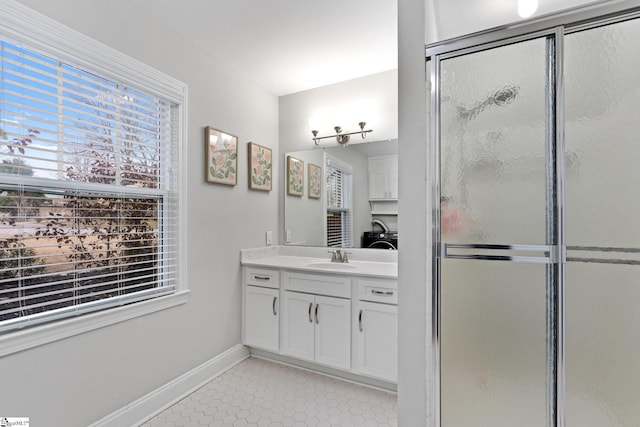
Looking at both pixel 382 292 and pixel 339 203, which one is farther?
pixel 339 203

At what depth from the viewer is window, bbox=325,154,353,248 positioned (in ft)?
9.43

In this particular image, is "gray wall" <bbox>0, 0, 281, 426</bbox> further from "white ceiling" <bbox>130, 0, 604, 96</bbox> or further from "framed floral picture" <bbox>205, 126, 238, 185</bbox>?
"white ceiling" <bbox>130, 0, 604, 96</bbox>

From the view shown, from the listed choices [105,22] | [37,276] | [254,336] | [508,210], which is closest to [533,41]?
[508,210]

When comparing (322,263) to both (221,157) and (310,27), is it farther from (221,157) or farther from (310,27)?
(310,27)

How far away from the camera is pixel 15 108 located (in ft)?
4.59

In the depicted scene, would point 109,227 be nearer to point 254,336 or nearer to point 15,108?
point 15,108

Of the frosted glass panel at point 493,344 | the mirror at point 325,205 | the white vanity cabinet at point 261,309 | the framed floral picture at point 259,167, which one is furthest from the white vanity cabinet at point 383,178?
the frosted glass panel at point 493,344

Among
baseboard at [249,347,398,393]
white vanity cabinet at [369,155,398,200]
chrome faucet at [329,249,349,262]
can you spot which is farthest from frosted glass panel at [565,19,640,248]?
Answer: chrome faucet at [329,249,349,262]

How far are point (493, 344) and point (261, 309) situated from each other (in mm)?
1832

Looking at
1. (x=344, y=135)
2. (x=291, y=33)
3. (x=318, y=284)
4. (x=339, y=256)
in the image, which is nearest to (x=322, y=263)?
(x=339, y=256)

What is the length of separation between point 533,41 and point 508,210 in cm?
71

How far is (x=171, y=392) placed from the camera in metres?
2.04

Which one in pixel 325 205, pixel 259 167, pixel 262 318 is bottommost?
pixel 262 318

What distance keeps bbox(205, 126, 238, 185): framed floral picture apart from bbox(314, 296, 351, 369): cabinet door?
1.27 meters
